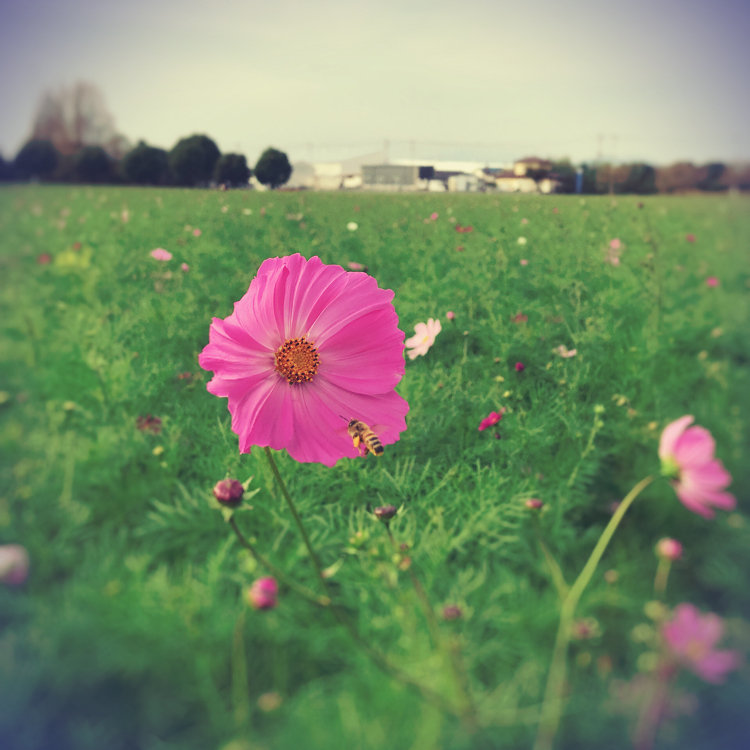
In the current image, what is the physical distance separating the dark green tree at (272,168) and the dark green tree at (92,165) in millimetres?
203

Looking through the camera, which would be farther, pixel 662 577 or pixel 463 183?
pixel 463 183

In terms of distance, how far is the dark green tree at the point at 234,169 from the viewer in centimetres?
61

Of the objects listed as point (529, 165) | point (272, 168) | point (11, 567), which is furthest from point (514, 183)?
point (11, 567)

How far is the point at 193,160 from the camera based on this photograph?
635mm

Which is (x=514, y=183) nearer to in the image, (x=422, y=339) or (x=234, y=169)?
(x=422, y=339)

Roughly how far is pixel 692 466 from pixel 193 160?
1.99ft

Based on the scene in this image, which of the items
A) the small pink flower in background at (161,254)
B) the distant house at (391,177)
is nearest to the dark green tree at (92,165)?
the small pink flower in background at (161,254)

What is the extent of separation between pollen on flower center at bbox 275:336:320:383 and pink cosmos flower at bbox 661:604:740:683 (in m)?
0.26

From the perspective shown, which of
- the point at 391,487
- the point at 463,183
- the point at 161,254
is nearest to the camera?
the point at 391,487

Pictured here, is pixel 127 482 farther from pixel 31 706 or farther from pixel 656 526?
pixel 656 526

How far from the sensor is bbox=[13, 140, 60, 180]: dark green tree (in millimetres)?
628

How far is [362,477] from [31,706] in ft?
0.95

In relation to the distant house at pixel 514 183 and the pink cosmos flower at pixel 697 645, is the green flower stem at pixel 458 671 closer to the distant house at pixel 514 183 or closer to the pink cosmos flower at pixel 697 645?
the pink cosmos flower at pixel 697 645

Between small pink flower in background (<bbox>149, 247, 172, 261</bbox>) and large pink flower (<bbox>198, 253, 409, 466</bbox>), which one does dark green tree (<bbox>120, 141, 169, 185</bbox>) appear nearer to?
small pink flower in background (<bbox>149, 247, 172, 261</bbox>)
